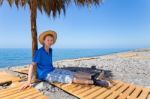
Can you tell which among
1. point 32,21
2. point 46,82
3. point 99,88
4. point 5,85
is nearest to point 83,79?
point 99,88

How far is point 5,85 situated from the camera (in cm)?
582

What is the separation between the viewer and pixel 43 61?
5.36 m

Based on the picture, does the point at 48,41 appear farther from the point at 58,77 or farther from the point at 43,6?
the point at 43,6

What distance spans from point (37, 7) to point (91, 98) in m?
3.10

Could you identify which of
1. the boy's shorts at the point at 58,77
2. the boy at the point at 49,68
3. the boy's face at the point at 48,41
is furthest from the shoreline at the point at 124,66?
the boy's face at the point at 48,41

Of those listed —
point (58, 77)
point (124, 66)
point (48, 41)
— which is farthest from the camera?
point (124, 66)

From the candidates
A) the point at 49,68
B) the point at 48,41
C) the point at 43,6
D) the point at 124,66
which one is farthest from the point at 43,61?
the point at 124,66

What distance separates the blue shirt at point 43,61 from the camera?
5.31m

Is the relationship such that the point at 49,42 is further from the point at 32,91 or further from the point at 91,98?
the point at 91,98

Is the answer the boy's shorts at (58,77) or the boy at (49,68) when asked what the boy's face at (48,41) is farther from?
the boy's shorts at (58,77)

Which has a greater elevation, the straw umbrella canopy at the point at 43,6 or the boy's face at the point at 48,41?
the straw umbrella canopy at the point at 43,6

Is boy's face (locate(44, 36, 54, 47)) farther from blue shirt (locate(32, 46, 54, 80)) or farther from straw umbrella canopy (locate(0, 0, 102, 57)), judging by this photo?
straw umbrella canopy (locate(0, 0, 102, 57))

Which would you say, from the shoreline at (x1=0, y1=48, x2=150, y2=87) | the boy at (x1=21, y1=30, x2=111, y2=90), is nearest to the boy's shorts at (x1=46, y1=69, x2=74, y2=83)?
the boy at (x1=21, y1=30, x2=111, y2=90)

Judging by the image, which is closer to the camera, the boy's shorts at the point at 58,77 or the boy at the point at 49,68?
the boy at the point at 49,68
